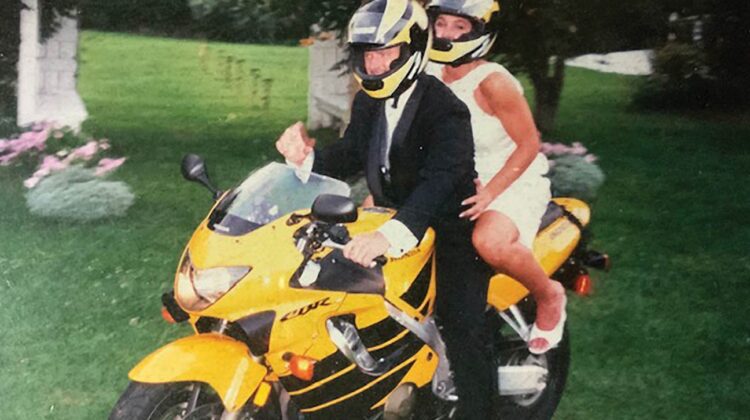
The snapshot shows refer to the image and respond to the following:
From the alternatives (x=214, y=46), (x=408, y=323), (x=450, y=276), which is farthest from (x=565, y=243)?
(x=214, y=46)

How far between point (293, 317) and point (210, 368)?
246 millimetres

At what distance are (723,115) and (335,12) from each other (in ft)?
4.98

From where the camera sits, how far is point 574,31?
2.97 meters

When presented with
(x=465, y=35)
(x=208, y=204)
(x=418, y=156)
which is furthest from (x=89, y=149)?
(x=465, y=35)

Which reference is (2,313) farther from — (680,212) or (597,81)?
(680,212)

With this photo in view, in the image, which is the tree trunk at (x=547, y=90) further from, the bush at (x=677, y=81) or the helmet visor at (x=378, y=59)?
the helmet visor at (x=378, y=59)

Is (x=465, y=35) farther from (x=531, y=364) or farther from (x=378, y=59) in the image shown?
(x=531, y=364)

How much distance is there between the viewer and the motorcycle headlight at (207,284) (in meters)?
2.05

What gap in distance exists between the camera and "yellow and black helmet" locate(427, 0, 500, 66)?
247 cm

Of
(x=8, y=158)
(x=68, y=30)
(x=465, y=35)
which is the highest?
(x=465, y=35)

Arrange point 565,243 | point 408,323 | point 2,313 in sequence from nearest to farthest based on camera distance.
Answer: point 408,323 → point 565,243 → point 2,313

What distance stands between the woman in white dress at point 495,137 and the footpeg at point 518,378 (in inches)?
11.1

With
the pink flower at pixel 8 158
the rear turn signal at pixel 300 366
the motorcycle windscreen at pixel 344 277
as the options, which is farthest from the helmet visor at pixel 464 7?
the pink flower at pixel 8 158

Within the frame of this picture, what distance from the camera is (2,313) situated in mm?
2955
